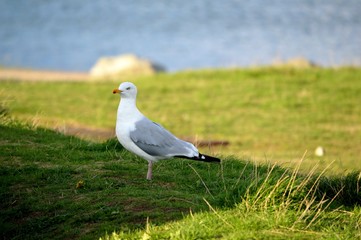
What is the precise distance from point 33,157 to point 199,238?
329cm

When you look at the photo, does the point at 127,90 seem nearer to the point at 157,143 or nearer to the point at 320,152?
the point at 157,143

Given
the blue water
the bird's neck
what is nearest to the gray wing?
the bird's neck

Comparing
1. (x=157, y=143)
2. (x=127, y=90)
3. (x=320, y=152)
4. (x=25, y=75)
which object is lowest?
(x=320, y=152)

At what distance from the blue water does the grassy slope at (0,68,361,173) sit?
9881mm

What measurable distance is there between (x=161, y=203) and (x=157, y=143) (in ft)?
2.80

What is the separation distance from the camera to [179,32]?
139 ft

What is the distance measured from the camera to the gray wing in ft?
25.3

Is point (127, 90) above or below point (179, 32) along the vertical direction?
below

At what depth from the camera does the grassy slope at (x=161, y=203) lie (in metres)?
6.53

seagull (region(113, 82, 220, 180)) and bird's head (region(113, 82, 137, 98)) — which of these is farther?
bird's head (region(113, 82, 137, 98))

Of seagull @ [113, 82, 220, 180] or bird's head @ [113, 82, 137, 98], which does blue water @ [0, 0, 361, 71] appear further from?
seagull @ [113, 82, 220, 180]

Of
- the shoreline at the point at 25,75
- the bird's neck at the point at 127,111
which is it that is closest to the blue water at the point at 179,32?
the shoreline at the point at 25,75

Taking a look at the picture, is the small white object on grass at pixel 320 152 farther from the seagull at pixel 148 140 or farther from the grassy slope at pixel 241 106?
the seagull at pixel 148 140

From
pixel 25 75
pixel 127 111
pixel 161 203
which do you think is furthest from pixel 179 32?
pixel 161 203
